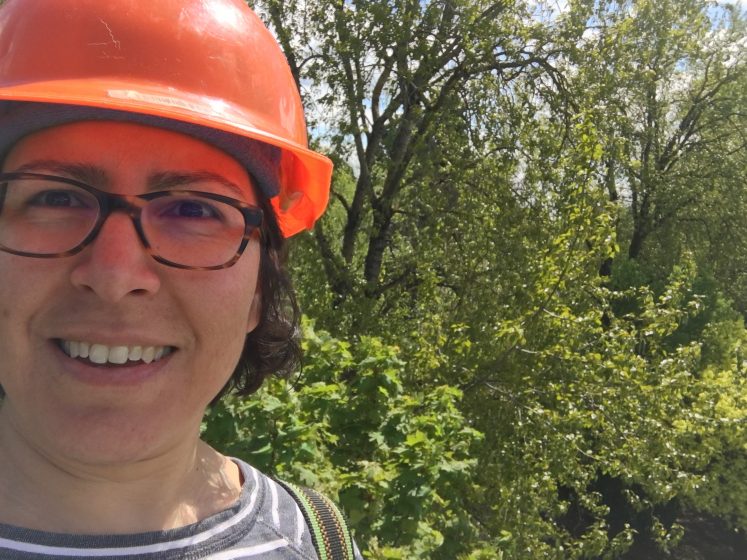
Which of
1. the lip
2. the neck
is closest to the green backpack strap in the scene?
the neck

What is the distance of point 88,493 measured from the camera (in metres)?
1.02

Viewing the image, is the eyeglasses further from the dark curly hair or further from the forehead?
the dark curly hair

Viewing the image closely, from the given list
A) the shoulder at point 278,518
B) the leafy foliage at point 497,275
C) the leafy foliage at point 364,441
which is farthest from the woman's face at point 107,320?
the leafy foliage at point 497,275

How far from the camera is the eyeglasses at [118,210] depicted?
3.18 feet

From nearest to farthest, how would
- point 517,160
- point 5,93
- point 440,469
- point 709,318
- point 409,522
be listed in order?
point 5,93
point 409,522
point 440,469
point 517,160
point 709,318

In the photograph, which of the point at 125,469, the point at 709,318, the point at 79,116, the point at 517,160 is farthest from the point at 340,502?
the point at 709,318

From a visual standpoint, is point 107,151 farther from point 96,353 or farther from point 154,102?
point 96,353

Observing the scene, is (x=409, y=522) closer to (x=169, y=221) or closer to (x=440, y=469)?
(x=440, y=469)

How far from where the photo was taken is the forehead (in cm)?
99

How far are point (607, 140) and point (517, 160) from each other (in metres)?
0.94

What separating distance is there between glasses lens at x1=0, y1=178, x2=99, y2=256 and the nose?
28 millimetres

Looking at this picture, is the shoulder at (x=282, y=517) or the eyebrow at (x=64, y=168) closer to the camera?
the eyebrow at (x=64, y=168)

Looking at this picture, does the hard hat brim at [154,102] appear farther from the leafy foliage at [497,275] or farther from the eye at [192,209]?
the leafy foliage at [497,275]

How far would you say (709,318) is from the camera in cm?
1472
